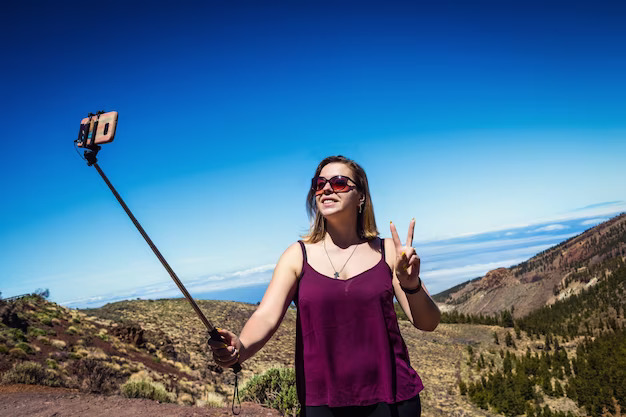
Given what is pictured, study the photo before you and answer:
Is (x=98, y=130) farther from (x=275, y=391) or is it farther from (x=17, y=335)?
(x=17, y=335)

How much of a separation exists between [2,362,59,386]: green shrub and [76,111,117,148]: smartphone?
36.2ft

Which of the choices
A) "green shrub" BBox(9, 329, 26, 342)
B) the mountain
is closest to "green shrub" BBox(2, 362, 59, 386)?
"green shrub" BBox(9, 329, 26, 342)

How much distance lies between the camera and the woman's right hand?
205cm

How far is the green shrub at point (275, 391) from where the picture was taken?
9.05 m

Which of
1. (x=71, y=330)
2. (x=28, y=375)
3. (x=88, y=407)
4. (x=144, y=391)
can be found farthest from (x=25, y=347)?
(x=88, y=407)

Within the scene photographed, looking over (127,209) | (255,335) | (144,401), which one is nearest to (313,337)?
(255,335)

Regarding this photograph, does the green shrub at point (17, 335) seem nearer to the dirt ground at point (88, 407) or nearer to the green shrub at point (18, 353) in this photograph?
the green shrub at point (18, 353)

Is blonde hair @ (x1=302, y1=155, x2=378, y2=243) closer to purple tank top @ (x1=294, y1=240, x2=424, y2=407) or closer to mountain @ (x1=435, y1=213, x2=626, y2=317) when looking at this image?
purple tank top @ (x1=294, y1=240, x2=424, y2=407)

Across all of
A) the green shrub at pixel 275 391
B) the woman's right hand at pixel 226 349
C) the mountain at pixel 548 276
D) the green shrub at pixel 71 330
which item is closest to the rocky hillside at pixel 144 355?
the green shrub at pixel 71 330

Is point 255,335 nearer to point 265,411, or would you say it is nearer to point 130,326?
point 265,411

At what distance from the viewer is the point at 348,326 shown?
2.24 metres

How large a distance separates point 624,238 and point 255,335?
94578 millimetres

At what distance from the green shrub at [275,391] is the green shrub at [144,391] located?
74.3 inches

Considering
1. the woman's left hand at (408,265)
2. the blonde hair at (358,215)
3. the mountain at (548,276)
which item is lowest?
the mountain at (548,276)
